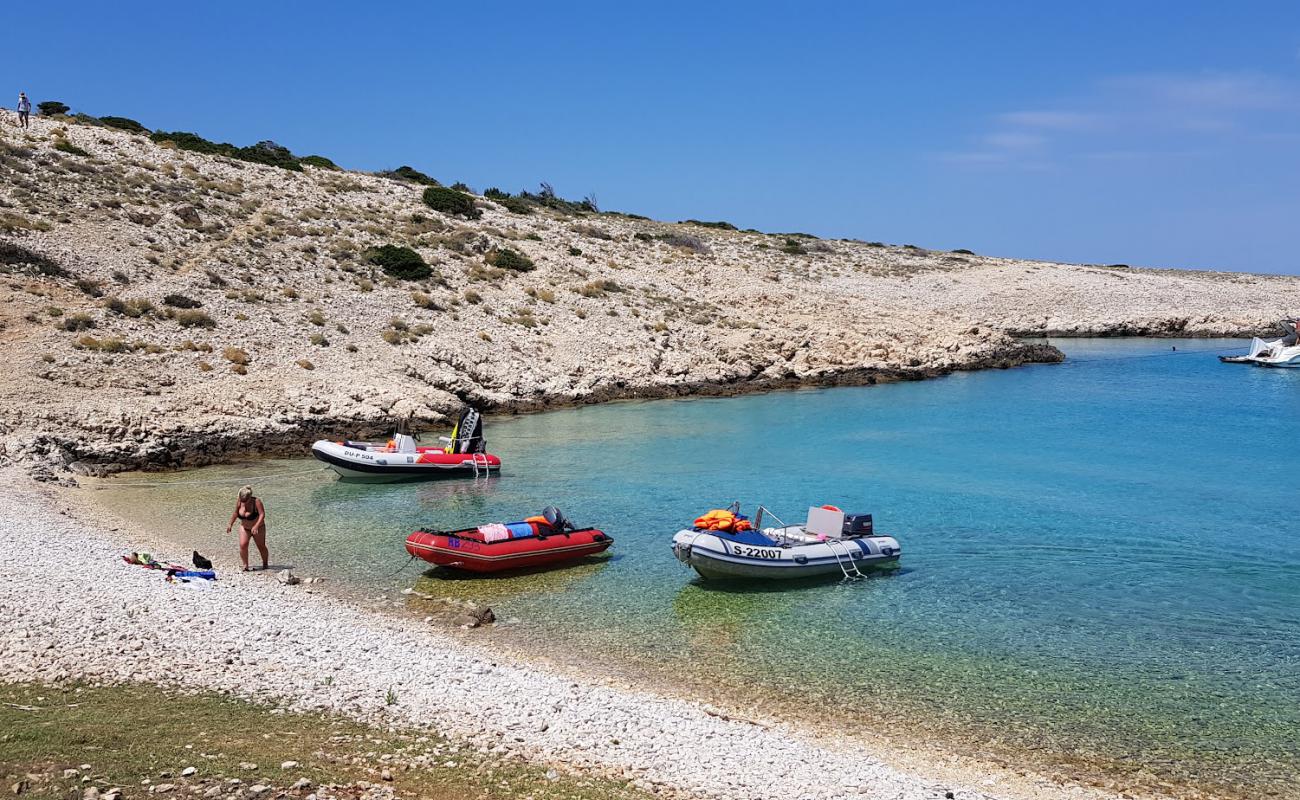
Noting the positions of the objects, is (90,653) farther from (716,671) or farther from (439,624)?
(716,671)

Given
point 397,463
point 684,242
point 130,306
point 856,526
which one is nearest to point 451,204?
point 684,242

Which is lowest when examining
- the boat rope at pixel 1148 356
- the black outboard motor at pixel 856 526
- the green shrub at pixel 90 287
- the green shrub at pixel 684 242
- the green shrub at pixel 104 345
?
the black outboard motor at pixel 856 526

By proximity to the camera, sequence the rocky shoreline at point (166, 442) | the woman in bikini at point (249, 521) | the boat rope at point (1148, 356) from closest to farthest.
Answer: the woman in bikini at point (249, 521) < the rocky shoreline at point (166, 442) < the boat rope at point (1148, 356)

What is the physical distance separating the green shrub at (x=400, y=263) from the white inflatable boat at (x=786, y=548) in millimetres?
31888

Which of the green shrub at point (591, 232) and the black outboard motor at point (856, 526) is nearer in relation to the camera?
the black outboard motor at point (856, 526)

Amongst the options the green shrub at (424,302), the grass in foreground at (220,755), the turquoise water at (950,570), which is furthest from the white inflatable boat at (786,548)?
the green shrub at (424,302)

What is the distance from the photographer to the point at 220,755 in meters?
9.06

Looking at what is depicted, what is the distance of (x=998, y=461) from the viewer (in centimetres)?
2917

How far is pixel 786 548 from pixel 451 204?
4778 cm

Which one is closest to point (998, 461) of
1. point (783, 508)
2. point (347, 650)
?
point (783, 508)

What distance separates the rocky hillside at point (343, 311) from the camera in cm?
3020

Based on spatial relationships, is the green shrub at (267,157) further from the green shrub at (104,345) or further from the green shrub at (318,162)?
the green shrub at (104,345)

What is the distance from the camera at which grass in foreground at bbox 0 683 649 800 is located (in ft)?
27.3

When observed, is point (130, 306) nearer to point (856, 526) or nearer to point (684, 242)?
point (856, 526)
